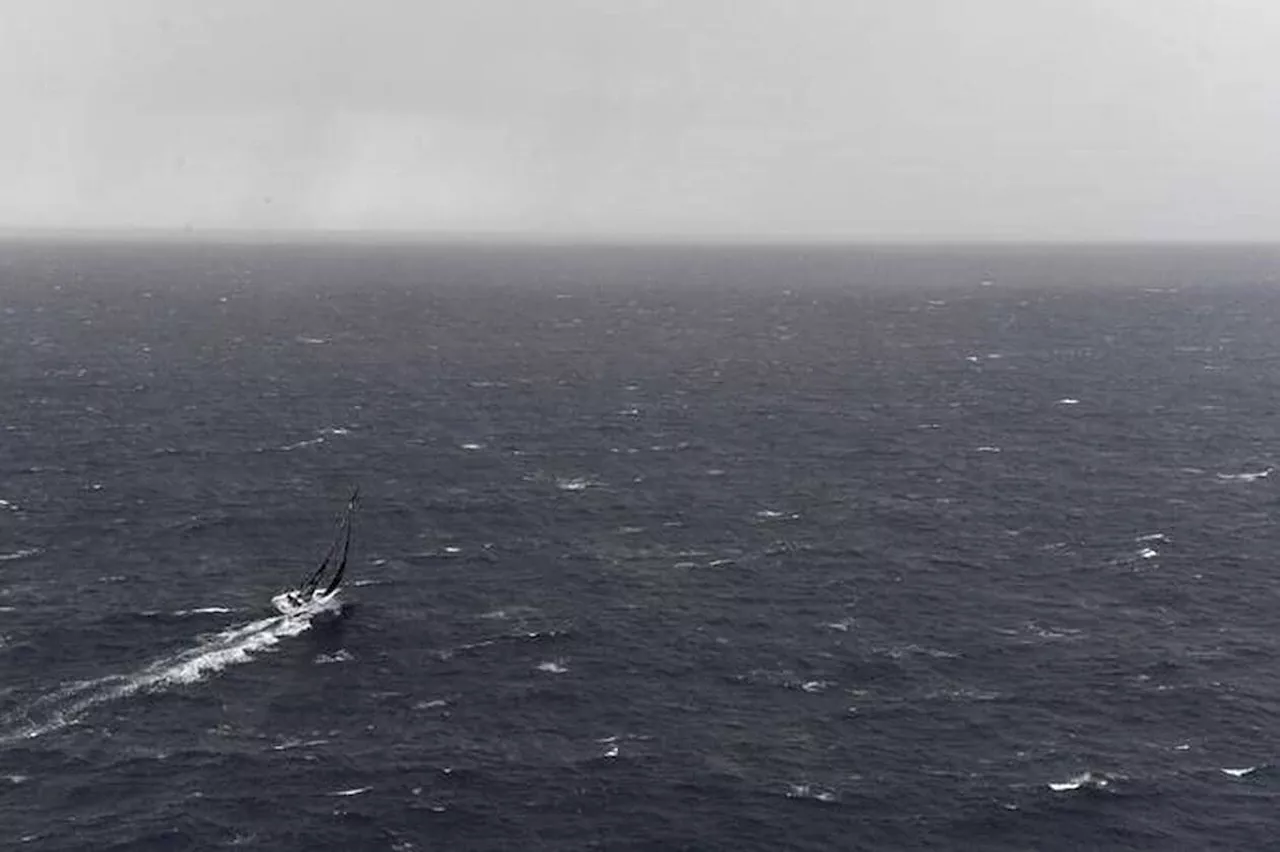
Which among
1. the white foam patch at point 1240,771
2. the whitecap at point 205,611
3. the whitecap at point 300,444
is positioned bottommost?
the white foam patch at point 1240,771

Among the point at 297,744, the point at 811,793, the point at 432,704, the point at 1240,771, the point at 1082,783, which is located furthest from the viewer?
the point at 432,704

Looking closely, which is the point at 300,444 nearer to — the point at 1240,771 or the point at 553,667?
the point at 553,667

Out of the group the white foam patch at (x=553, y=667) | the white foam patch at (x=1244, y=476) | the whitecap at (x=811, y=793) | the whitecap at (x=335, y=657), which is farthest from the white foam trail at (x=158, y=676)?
the white foam patch at (x=1244, y=476)

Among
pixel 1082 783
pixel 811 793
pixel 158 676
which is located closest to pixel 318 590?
pixel 158 676

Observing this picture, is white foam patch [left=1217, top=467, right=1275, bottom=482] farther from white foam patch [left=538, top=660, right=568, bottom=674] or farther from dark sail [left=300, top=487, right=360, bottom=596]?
dark sail [left=300, top=487, right=360, bottom=596]

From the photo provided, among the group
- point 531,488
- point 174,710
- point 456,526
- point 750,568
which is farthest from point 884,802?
point 531,488

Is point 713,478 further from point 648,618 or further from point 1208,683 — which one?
point 1208,683

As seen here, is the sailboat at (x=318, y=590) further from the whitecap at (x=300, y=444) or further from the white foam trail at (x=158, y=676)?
the whitecap at (x=300, y=444)
